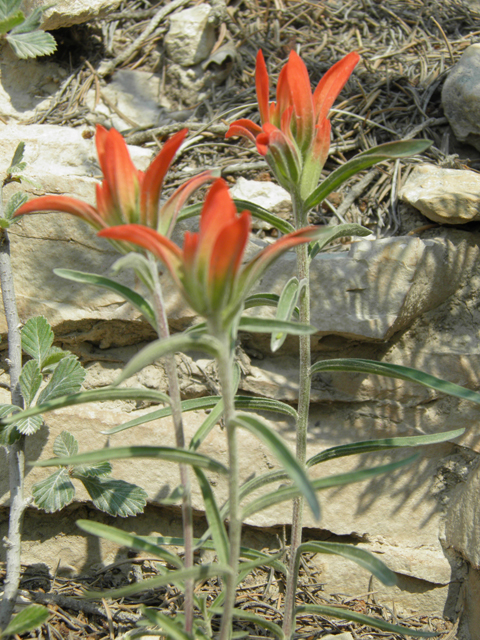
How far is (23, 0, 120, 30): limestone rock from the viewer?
102 inches

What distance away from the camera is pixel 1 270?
66.9 inches

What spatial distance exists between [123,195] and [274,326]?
0.40 m

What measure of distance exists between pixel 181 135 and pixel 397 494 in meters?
1.59

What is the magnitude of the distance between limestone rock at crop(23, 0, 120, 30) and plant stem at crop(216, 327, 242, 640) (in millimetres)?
2376

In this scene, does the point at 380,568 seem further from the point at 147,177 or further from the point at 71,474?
the point at 71,474

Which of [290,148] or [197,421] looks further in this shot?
[197,421]

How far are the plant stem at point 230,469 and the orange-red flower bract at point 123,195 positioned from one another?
0.96 ft

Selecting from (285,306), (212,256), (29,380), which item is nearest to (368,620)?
(285,306)

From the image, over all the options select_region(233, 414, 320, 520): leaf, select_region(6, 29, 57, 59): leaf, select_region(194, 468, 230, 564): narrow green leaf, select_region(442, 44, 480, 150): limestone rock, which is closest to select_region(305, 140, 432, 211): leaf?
select_region(233, 414, 320, 520): leaf

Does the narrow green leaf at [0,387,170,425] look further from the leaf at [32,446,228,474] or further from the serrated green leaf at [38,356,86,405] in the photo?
the serrated green leaf at [38,356,86,405]

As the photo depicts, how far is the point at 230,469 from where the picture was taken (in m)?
1.05

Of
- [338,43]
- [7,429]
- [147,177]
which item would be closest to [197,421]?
[7,429]

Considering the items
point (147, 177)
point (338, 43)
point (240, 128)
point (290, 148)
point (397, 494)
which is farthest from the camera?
point (338, 43)

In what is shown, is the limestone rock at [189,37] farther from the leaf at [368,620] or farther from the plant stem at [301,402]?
the leaf at [368,620]
